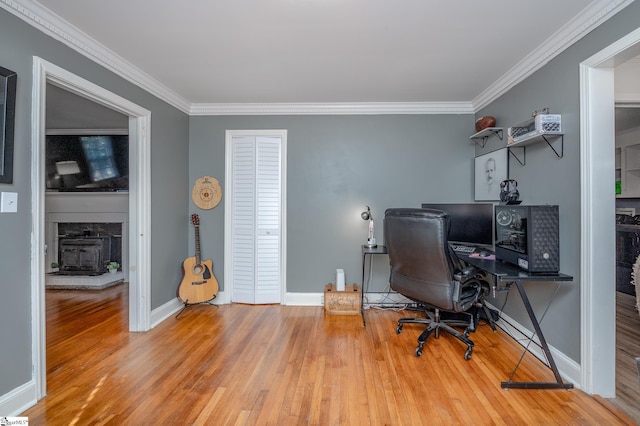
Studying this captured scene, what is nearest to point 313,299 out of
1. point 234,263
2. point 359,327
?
point 359,327

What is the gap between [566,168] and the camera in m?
2.00

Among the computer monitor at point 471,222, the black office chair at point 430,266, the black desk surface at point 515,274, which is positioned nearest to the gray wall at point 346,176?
the computer monitor at point 471,222

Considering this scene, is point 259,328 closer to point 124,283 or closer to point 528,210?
point 528,210

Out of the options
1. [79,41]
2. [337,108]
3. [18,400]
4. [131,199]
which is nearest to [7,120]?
[79,41]

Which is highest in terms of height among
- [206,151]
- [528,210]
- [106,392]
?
[206,151]

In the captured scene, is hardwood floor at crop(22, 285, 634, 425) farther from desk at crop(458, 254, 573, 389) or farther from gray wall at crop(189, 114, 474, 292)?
gray wall at crop(189, 114, 474, 292)

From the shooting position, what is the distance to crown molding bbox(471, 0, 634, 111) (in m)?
1.67

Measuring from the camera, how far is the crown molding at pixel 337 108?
3.38 meters

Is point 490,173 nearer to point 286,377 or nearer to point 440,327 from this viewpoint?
point 440,327

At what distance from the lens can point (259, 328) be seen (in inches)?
111

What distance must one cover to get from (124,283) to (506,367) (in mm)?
5108

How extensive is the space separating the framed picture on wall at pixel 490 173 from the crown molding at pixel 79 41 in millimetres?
3560

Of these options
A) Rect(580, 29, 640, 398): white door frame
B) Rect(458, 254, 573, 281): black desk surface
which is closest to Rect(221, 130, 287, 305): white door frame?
Rect(458, 254, 573, 281): black desk surface

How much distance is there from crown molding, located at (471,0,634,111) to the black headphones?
3.01 feet
